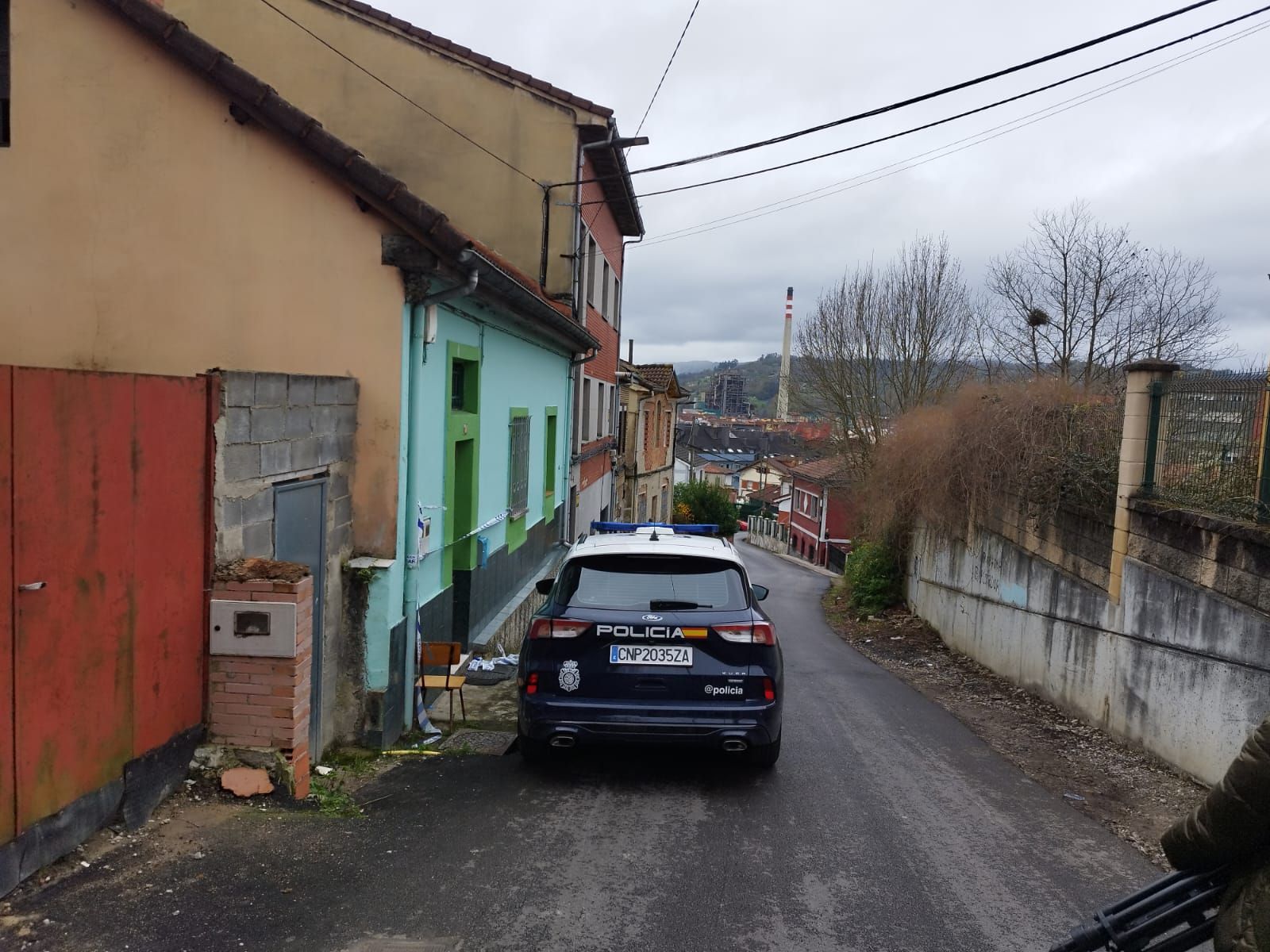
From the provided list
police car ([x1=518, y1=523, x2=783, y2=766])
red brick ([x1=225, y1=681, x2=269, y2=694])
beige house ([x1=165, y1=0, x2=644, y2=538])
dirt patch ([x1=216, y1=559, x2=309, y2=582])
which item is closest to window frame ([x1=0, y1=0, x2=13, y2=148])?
dirt patch ([x1=216, y1=559, x2=309, y2=582])

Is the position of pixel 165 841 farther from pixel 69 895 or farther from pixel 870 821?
pixel 870 821

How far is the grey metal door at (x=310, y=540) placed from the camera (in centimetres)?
549

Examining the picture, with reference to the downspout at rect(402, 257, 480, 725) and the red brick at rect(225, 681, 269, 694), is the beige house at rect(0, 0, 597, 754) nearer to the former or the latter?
the downspout at rect(402, 257, 480, 725)

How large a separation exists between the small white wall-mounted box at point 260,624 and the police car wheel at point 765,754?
2814mm

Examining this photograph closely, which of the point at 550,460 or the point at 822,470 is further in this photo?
the point at 822,470

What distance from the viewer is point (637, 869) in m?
4.52

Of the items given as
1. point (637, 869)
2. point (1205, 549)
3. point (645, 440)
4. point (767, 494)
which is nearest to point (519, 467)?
point (1205, 549)

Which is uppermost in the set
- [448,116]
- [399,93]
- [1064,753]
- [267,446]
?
[399,93]

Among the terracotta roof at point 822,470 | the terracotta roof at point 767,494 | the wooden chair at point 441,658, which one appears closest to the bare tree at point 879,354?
the terracotta roof at point 822,470

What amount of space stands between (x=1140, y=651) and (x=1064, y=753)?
1.03 metres

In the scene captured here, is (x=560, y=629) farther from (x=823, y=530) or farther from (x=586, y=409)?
(x=823, y=530)

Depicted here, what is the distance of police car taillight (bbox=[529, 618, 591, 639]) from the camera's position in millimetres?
5691

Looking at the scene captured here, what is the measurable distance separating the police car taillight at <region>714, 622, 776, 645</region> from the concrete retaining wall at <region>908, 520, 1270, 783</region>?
319 centimetres

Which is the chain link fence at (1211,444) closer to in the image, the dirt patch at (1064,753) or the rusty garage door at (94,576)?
the dirt patch at (1064,753)
